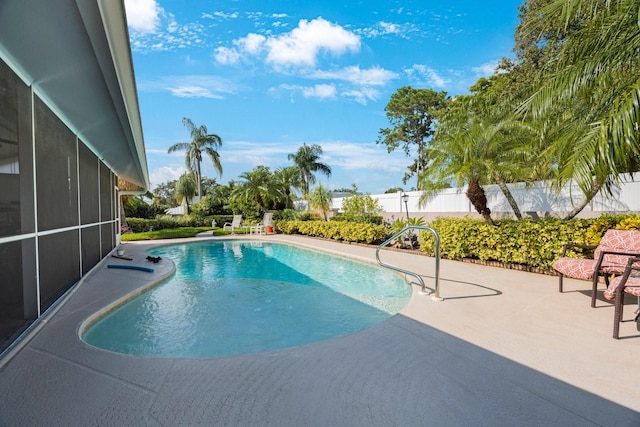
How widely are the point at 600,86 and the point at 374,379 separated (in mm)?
5609

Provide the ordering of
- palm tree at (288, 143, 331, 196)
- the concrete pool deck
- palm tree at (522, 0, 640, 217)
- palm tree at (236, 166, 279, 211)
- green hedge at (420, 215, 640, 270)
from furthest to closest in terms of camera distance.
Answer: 1. palm tree at (288, 143, 331, 196)
2. palm tree at (236, 166, 279, 211)
3. green hedge at (420, 215, 640, 270)
4. palm tree at (522, 0, 640, 217)
5. the concrete pool deck

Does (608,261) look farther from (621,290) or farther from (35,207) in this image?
(35,207)

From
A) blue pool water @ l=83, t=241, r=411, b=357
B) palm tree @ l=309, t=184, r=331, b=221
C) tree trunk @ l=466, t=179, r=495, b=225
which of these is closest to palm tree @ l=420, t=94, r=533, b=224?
tree trunk @ l=466, t=179, r=495, b=225

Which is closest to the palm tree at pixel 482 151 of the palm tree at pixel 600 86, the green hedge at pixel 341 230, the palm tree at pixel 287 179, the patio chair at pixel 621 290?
the palm tree at pixel 600 86

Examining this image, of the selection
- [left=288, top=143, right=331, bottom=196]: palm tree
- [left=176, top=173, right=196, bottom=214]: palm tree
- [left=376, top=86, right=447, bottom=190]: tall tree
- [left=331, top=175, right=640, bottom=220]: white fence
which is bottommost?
[left=331, top=175, right=640, bottom=220]: white fence

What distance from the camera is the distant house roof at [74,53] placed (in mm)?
2684

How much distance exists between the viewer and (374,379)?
278cm

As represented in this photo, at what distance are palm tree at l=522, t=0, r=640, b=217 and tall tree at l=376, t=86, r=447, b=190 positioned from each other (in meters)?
22.9

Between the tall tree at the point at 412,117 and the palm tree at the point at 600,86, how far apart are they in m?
22.9

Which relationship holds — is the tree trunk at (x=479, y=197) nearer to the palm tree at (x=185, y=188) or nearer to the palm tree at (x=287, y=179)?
the palm tree at (x=287, y=179)

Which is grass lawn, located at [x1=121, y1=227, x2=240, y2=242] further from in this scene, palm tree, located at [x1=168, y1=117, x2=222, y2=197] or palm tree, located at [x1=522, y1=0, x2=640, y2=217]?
palm tree, located at [x1=522, y1=0, x2=640, y2=217]

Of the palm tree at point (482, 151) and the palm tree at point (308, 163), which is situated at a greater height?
the palm tree at point (308, 163)

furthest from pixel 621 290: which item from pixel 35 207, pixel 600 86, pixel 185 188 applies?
pixel 185 188

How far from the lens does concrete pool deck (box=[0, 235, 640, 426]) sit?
2295mm
